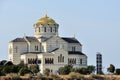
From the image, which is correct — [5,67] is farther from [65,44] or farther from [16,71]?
[65,44]

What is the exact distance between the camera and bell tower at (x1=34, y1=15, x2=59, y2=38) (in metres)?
128

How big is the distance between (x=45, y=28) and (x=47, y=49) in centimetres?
417

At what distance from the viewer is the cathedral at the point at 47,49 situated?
399 feet

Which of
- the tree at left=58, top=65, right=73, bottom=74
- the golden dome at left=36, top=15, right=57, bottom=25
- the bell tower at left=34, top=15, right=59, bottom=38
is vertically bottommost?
the tree at left=58, top=65, right=73, bottom=74

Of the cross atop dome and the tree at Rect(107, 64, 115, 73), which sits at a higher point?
the cross atop dome

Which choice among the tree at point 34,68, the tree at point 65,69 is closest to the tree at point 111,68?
the tree at point 65,69

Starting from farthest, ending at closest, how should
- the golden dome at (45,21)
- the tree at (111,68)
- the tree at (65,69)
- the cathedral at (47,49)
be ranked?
the golden dome at (45,21) < the cathedral at (47,49) < the tree at (111,68) < the tree at (65,69)

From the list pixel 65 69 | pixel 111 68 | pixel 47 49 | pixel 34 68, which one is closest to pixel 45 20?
pixel 47 49

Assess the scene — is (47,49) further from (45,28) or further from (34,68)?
(34,68)

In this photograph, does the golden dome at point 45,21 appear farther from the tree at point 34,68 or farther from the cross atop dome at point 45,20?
the tree at point 34,68

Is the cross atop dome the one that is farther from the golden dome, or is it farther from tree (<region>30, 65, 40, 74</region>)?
tree (<region>30, 65, 40, 74</region>)

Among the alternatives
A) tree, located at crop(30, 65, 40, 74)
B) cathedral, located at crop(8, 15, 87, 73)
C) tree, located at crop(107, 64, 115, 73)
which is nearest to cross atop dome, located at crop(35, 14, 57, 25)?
cathedral, located at crop(8, 15, 87, 73)

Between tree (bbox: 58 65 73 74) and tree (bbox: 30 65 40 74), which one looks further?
tree (bbox: 30 65 40 74)

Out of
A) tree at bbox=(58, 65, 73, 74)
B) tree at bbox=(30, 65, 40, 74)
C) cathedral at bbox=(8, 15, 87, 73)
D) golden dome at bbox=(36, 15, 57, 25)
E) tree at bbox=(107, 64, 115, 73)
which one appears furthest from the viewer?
golden dome at bbox=(36, 15, 57, 25)
